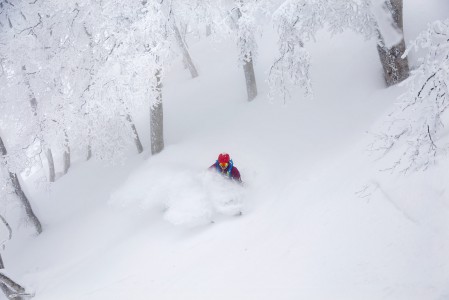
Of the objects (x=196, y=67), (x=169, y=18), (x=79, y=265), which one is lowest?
(x=79, y=265)

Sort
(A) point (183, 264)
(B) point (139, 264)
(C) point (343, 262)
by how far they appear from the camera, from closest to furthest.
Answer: (C) point (343, 262)
(A) point (183, 264)
(B) point (139, 264)

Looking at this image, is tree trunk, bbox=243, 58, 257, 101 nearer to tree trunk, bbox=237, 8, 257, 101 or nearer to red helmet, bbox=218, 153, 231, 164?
tree trunk, bbox=237, 8, 257, 101

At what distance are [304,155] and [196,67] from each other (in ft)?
33.2

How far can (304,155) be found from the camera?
33.0 ft

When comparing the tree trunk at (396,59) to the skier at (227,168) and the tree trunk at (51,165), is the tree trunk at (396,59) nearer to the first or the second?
the skier at (227,168)

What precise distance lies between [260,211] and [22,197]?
8.43m

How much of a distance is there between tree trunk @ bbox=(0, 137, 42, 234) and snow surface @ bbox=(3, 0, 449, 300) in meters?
0.38

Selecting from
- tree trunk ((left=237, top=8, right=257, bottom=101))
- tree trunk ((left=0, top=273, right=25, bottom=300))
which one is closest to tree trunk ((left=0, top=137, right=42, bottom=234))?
tree trunk ((left=0, top=273, right=25, bottom=300))

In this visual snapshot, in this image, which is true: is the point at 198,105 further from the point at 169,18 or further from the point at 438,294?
the point at 438,294

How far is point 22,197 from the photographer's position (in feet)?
40.9

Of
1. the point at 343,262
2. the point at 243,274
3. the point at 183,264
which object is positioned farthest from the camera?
the point at 183,264

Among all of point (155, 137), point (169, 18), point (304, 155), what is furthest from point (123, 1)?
point (304, 155)

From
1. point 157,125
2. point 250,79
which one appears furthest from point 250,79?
point 157,125

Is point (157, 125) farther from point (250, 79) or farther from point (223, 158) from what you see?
point (250, 79)
